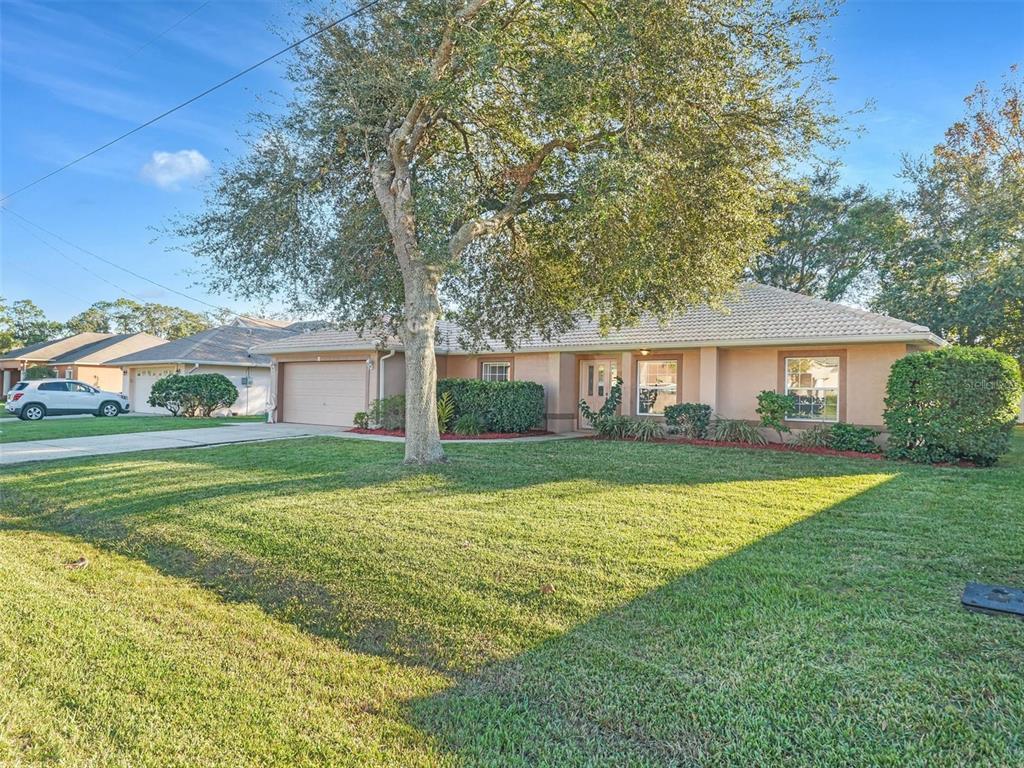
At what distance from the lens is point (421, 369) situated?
9.57m

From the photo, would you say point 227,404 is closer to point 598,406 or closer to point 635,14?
point 598,406

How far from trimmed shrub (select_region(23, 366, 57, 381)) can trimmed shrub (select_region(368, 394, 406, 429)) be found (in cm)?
3254

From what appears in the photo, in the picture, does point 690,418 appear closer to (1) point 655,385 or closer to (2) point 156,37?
(1) point 655,385

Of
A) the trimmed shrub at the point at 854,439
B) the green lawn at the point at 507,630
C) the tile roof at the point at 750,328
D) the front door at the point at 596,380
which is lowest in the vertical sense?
the green lawn at the point at 507,630

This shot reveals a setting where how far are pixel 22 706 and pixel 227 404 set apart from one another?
76.2 ft

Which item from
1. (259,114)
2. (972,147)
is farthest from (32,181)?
(972,147)

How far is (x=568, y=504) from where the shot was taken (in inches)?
289

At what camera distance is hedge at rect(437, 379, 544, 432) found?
1603 centimetres

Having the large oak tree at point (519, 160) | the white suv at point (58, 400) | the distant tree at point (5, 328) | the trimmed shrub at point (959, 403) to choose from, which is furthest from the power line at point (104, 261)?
the distant tree at point (5, 328)

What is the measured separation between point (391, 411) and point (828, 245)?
69.6 feet

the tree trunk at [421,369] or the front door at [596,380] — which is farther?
the front door at [596,380]

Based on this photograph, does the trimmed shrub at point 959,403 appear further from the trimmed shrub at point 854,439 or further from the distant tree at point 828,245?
the distant tree at point 828,245

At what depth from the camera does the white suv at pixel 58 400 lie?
75.5 feet

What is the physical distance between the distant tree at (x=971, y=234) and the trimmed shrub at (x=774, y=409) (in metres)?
11.8
